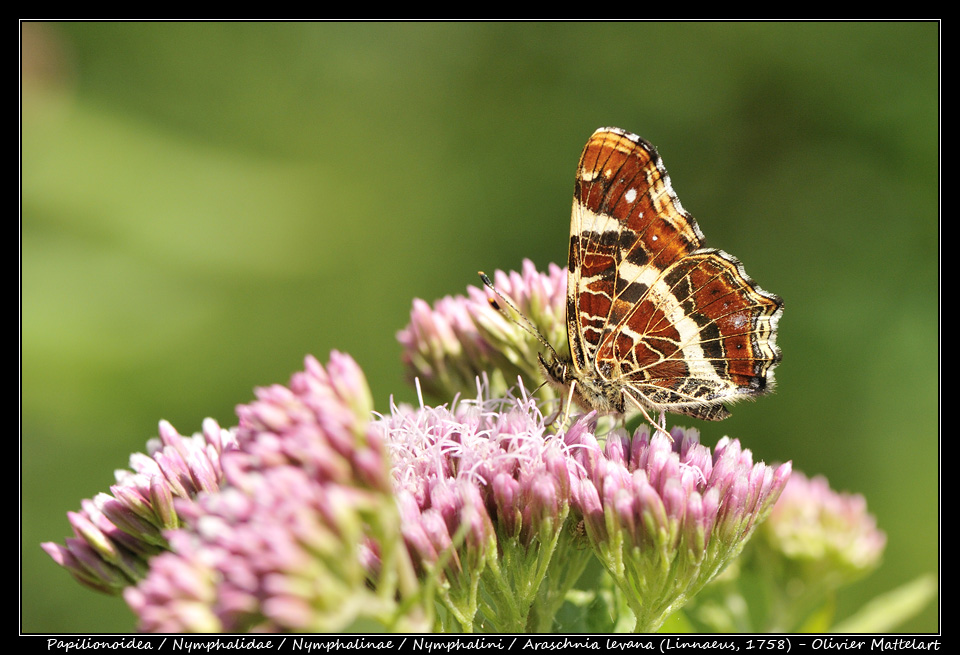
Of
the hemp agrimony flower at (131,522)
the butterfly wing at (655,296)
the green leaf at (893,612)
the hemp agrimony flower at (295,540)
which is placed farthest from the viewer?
the green leaf at (893,612)

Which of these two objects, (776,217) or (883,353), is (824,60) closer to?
(776,217)

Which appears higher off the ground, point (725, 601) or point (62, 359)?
point (62, 359)

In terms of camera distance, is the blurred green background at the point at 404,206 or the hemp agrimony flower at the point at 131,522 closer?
the hemp agrimony flower at the point at 131,522

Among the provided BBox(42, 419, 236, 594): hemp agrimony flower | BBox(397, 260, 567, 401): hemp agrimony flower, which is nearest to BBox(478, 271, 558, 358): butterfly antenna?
BBox(397, 260, 567, 401): hemp agrimony flower

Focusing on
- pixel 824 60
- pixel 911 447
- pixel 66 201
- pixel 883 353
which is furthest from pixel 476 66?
pixel 911 447

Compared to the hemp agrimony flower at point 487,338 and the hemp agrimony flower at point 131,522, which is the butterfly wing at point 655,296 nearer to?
the hemp agrimony flower at point 487,338

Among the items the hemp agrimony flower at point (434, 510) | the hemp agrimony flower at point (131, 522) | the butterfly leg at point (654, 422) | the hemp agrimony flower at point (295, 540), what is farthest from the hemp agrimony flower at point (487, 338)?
the hemp agrimony flower at point (295, 540)

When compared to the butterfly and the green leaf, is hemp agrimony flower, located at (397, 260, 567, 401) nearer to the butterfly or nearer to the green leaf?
the butterfly

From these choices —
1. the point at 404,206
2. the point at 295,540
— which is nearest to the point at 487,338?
the point at 295,540
